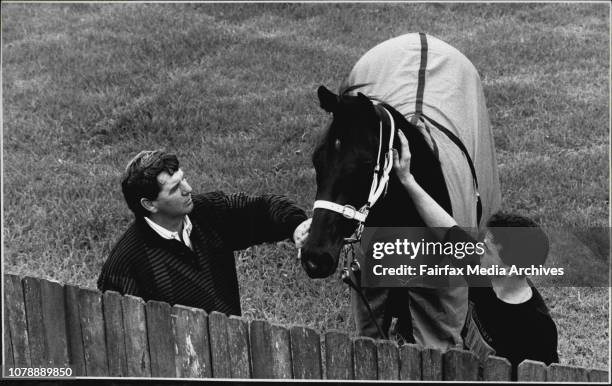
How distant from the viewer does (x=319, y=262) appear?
10.8 ft

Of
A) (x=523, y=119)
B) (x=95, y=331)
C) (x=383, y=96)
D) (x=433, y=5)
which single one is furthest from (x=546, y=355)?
(x=433, y=5)

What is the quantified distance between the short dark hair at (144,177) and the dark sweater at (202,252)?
0.34 ft

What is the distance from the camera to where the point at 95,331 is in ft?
13.5

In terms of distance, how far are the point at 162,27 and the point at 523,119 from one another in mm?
3867

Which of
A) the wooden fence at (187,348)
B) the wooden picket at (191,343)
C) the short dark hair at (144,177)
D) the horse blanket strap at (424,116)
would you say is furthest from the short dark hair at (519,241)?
the short dark hair at (144,177)

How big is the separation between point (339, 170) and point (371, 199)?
0.61 ft

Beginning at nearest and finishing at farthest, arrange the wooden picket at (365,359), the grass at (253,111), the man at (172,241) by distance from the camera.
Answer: the wooden picket at (365,359) → the man at (172,241) → the grass at (253,111)

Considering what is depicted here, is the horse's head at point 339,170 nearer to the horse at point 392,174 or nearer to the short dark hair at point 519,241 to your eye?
the horse at point 392,174

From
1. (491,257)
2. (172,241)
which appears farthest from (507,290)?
(172,241)

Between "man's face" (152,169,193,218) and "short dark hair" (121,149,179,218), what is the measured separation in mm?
23

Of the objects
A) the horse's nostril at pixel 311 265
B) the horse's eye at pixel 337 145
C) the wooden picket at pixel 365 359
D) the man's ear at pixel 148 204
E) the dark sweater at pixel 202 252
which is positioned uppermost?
the horse's eye at pixel 337 145

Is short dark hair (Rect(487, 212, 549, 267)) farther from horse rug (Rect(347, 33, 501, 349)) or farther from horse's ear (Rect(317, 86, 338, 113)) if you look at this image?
horse's ear (Rect(317, 86, 338, 113))

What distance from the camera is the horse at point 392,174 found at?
329cm

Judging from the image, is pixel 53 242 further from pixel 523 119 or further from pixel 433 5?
pixel 433 5
